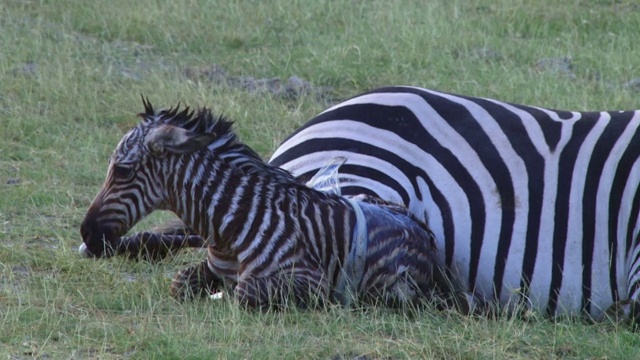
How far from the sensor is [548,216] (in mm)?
5285

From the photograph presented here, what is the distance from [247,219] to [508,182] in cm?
125

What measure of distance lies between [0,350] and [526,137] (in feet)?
8.41

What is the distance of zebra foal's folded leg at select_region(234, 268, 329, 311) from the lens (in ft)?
15.6

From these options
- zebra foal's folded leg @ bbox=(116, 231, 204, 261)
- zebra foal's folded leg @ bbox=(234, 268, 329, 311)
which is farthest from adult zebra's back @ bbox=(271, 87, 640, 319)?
zebra foal's folded leg @ bbox=(234, 268, 329, 311)

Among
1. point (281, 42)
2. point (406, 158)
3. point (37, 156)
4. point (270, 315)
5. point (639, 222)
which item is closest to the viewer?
point (270, 315)

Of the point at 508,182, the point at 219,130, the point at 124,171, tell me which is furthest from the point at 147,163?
the point at 508,182

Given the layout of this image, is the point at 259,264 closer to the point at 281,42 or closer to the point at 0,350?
the point at 0,350

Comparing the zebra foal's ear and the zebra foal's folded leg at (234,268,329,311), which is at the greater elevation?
the zebra foal's ear

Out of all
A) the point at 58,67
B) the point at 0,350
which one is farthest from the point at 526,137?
the point at 58,67

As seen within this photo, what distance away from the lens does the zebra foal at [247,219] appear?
4891 mm

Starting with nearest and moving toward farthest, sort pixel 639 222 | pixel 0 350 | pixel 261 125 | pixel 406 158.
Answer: pixel 0 350 < pixel 639 222 < pixel 406 158 < pixel 261 125

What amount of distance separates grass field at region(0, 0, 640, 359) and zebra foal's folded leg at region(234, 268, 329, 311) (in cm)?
7

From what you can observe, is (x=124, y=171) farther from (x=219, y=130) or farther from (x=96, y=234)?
(x=219, y=130)

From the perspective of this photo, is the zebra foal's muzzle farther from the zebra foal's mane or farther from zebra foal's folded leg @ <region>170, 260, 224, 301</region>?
the zebra foal's mane
